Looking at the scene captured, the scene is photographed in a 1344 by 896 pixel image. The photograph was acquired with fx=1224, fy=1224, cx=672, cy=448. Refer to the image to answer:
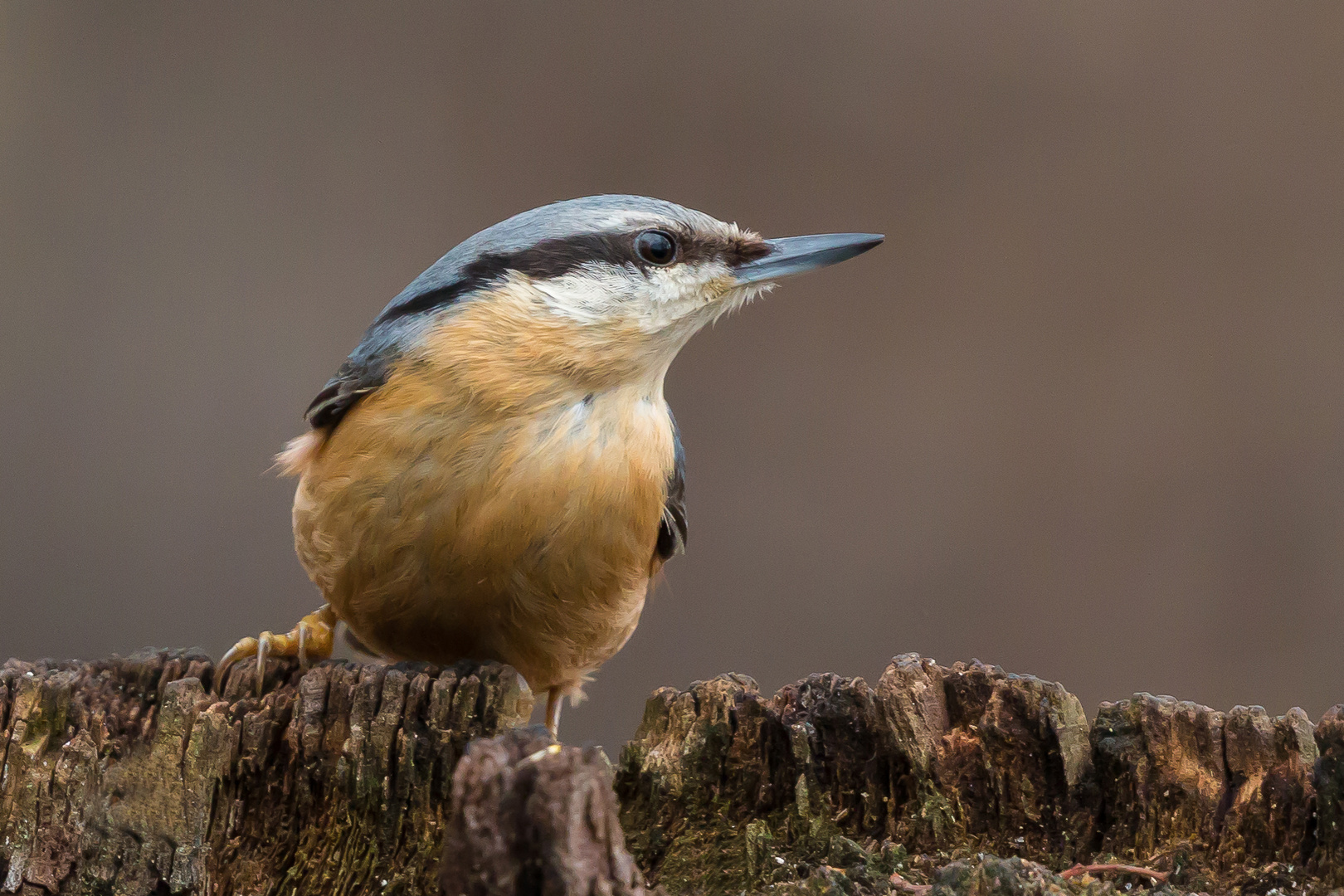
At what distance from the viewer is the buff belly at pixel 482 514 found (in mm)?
2258

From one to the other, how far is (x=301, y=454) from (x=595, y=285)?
28.7 inches

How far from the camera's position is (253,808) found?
72.4 inches

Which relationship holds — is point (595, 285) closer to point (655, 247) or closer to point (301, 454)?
point (655, 247)

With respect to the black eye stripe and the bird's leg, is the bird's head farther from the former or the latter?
the bird's leg

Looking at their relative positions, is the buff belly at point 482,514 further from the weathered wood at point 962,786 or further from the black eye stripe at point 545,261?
the weathered wood at point 962,786

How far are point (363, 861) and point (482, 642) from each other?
2.39 ft

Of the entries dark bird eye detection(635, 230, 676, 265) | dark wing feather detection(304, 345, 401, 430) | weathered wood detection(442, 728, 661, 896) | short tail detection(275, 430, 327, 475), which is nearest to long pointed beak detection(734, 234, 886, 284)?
dark bird eye detection(635, 230, 676, 265)

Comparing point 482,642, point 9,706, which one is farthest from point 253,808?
point 482,642

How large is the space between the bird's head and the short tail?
23 centimetres

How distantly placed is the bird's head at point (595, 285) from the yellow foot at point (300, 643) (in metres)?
0.62

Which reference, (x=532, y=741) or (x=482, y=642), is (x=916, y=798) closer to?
(x=532, y=741)

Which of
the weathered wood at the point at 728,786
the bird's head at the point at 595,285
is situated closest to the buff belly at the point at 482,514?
the bird's head at the point at 595,285

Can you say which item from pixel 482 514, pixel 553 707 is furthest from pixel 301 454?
pixel 553 707

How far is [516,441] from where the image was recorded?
227 cm
